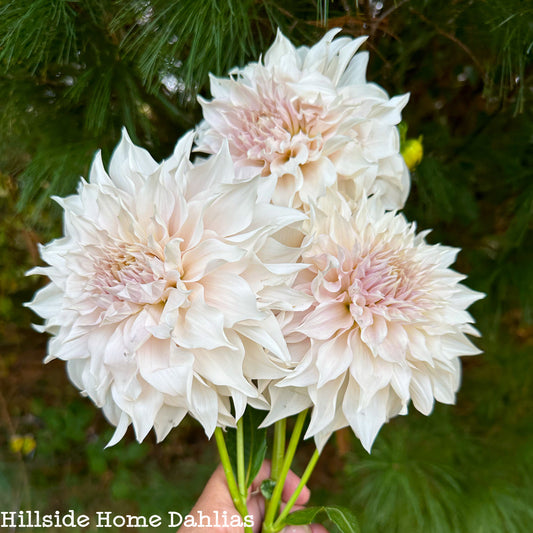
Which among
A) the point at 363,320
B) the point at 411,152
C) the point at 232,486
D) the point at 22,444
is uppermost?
the point at 411,152

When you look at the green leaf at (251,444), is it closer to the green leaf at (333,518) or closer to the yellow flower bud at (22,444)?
the green leaf at (333,518)

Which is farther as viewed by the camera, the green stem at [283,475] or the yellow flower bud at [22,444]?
the yellow flower bud at [22,444]

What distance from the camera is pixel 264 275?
0.32m

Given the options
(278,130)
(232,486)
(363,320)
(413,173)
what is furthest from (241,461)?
(413,173)

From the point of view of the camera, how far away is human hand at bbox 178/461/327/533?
17.6 inches

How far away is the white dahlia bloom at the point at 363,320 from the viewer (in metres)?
0.34

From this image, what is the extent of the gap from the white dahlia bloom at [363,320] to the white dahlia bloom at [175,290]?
1.1 inches

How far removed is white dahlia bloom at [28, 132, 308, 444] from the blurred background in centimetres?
16

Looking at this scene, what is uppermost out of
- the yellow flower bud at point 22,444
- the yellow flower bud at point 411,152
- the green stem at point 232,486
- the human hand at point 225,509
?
the yellow flower bud at point 411,152

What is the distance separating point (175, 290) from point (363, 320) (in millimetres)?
131

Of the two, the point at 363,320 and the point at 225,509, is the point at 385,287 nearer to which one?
the point at 363,320

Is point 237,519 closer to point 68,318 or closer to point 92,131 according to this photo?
point 68,318

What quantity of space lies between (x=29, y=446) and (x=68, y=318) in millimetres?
926

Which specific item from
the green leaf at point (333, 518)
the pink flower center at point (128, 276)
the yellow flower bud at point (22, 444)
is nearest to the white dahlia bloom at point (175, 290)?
the pink flower center at point (128, 276)
